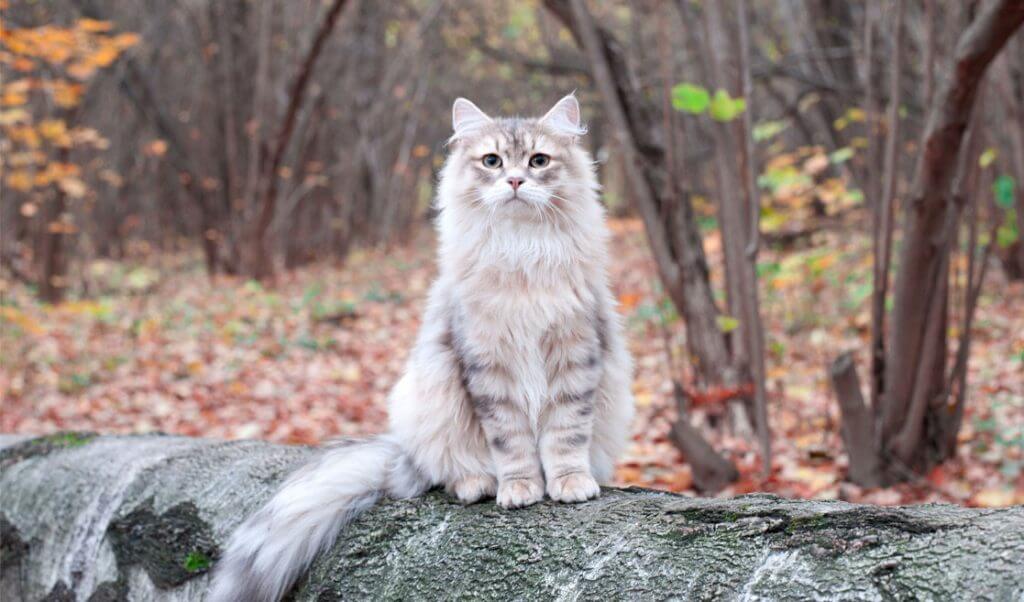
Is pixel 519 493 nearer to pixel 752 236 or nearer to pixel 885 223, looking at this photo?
pixel 752 236

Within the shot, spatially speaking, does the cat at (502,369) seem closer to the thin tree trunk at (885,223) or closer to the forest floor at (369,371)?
the forest floor at (369,371)

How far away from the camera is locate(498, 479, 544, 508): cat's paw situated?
2.36 metres

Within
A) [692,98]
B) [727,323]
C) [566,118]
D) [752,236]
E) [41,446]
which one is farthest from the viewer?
[727,323]

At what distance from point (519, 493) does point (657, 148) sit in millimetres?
3304

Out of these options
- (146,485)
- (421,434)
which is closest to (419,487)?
(421,434)

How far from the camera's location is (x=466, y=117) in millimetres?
2877

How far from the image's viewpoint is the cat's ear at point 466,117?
9.34 feet

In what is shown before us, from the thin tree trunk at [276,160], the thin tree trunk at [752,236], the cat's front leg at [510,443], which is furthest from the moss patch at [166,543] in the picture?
the thin tree trunk at [276,160]

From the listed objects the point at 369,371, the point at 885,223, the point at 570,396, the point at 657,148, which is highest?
the point at 657,148

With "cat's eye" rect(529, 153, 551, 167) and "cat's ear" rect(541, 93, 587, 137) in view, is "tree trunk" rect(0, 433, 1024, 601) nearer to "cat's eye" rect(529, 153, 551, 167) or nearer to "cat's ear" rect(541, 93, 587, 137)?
"cat's eye" rect(529, 153, 551, 167)

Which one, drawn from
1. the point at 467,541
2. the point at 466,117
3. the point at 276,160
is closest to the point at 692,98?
the point at 466,117

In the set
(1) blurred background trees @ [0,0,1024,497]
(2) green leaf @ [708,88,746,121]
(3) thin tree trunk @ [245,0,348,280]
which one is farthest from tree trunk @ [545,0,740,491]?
(3) thin tree trunk @ [245,0,348,280]

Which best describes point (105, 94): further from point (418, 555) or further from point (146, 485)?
point (418, 555)

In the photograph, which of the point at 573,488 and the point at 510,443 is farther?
the point at 510,443
